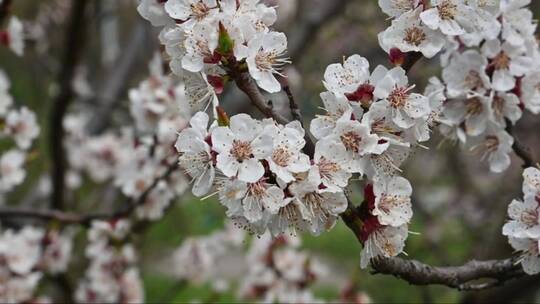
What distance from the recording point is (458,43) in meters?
1.80

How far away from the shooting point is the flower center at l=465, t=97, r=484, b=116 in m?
1.77

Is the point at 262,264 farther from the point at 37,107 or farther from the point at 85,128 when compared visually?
the point at 37,107

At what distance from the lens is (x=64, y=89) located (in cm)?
319

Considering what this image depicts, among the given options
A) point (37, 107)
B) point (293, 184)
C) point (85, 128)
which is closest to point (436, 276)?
point (293, 184)

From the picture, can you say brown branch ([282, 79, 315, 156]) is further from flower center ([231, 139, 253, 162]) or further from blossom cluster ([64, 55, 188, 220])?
blossom cluster ([64, 55, 188, 220])

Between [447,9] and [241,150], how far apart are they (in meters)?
0.58

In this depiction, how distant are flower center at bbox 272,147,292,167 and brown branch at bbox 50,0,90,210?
2.02m

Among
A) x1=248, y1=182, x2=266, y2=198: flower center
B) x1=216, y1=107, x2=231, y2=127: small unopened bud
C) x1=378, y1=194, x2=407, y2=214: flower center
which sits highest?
x1=216, y1=107, x2=231, y2=127: small unopened bud

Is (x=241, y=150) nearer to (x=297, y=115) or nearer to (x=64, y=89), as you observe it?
(x=297, y=115)

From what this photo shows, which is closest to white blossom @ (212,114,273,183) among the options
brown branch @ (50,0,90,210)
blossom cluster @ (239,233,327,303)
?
blossom cluster @ (239,233,327,303)

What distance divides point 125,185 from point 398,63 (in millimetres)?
1523

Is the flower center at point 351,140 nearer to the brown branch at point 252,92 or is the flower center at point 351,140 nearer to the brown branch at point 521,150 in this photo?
the brown branch at point 252,92

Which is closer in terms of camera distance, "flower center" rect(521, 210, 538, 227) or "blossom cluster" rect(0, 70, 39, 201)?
"flower center" rect(521, 210, 538, 227)

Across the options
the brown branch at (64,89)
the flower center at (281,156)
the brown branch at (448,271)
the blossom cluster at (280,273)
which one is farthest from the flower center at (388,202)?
the brown branch at (64,89)
